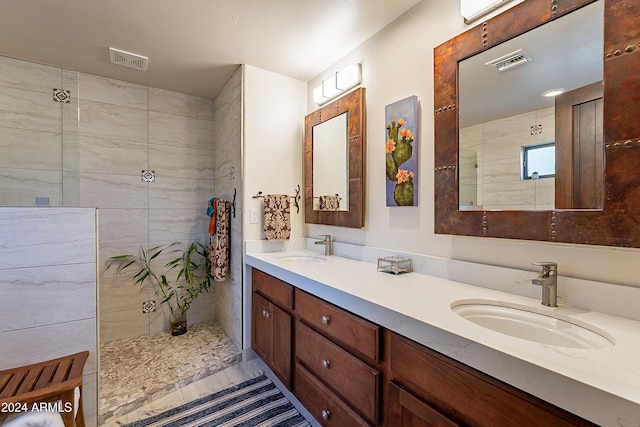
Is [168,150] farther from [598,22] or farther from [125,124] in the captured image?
[598,22]

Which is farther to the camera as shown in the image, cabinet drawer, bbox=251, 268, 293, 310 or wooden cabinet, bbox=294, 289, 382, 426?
cabinet drawer, bbox=251, 268, 293, 310

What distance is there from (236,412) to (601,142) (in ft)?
7.18

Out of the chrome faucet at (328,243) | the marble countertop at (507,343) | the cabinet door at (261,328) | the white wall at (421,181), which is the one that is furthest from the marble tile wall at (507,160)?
the cabinet door at (261,328)

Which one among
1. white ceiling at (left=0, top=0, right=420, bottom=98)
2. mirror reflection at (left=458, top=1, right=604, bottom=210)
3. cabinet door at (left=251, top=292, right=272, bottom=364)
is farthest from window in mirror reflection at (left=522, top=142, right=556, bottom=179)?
cabinet door at (left=251, top=292, right=272, bottom=364)

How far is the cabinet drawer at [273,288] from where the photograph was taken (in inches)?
67.5

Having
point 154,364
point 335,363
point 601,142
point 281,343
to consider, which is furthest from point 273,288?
point 601,142

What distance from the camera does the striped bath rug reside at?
1.65 m

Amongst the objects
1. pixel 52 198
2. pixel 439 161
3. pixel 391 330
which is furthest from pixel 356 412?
pixel 52 198

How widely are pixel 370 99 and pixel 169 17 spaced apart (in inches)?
52.1

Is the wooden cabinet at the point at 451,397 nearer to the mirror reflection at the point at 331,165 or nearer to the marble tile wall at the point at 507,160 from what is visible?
the marble tile wall at the point at 507,160

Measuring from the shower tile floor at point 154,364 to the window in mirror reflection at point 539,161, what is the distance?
232 centimetres

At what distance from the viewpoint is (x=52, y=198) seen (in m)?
1.74

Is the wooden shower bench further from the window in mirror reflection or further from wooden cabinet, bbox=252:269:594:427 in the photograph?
the window in mirror reflection

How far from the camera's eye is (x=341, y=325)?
4.18 feet
